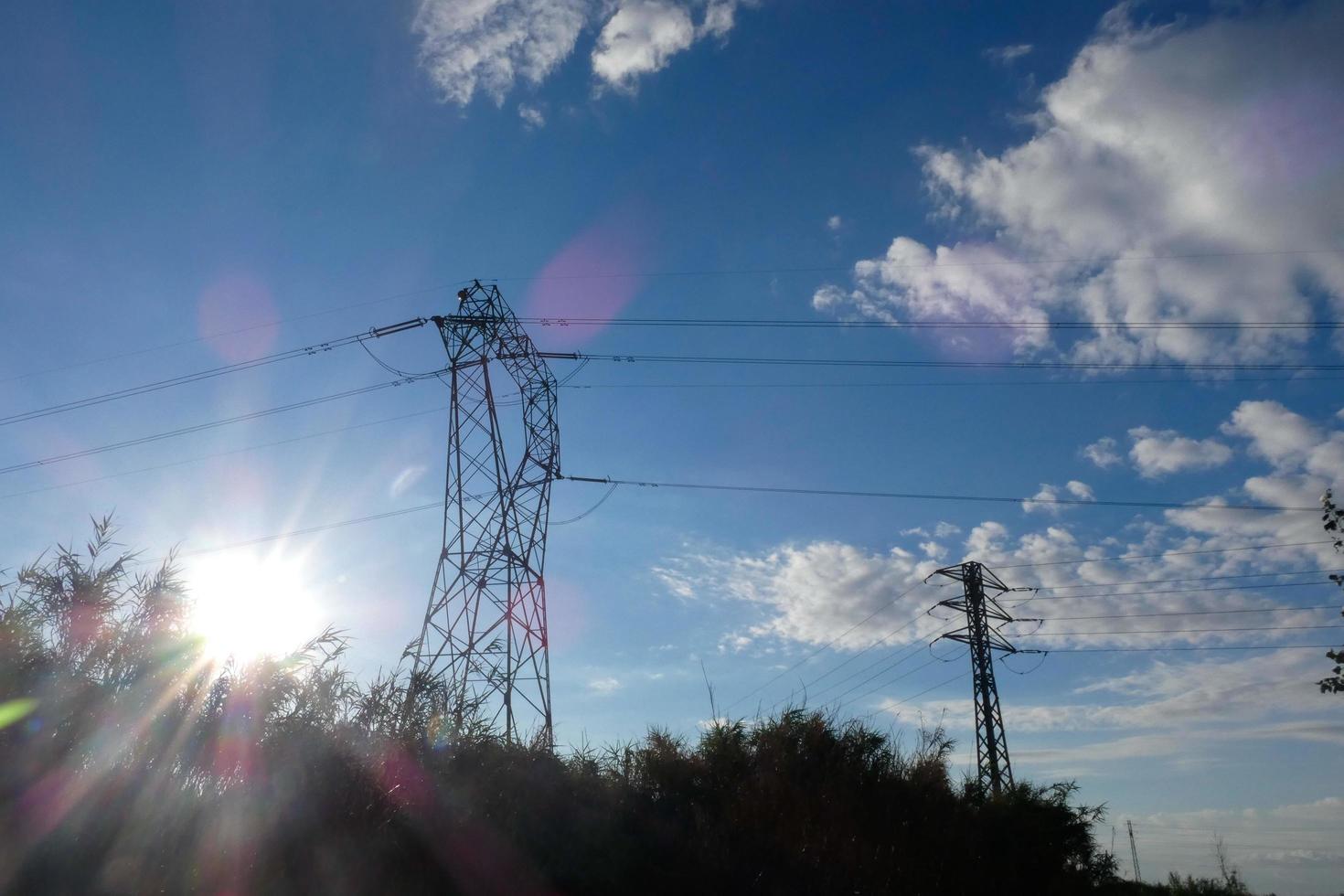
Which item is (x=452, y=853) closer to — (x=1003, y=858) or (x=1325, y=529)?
(x=1003, y=858)

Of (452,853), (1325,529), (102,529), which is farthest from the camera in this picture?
(1325,529)

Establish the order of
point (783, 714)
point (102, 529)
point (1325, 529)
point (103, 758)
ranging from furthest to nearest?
point (783, 714) < point (1325, 529) < point (102, 529) < point (103, 758)

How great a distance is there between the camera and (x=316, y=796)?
8688 millimetres

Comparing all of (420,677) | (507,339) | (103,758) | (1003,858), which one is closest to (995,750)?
(1003,858)

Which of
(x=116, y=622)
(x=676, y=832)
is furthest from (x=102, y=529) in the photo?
(x=676, y=832)

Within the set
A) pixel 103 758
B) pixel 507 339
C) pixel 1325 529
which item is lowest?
pixel 103 758

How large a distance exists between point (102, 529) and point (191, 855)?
3064mm

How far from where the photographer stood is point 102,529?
8641mm

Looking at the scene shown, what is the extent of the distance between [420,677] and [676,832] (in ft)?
13.2

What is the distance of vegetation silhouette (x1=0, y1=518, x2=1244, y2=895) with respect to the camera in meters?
7.08

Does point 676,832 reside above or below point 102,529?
below

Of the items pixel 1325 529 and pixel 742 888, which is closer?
pixel 742 888

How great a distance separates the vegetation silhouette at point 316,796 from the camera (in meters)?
7.08

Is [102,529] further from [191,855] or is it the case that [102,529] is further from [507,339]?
[507,339]
